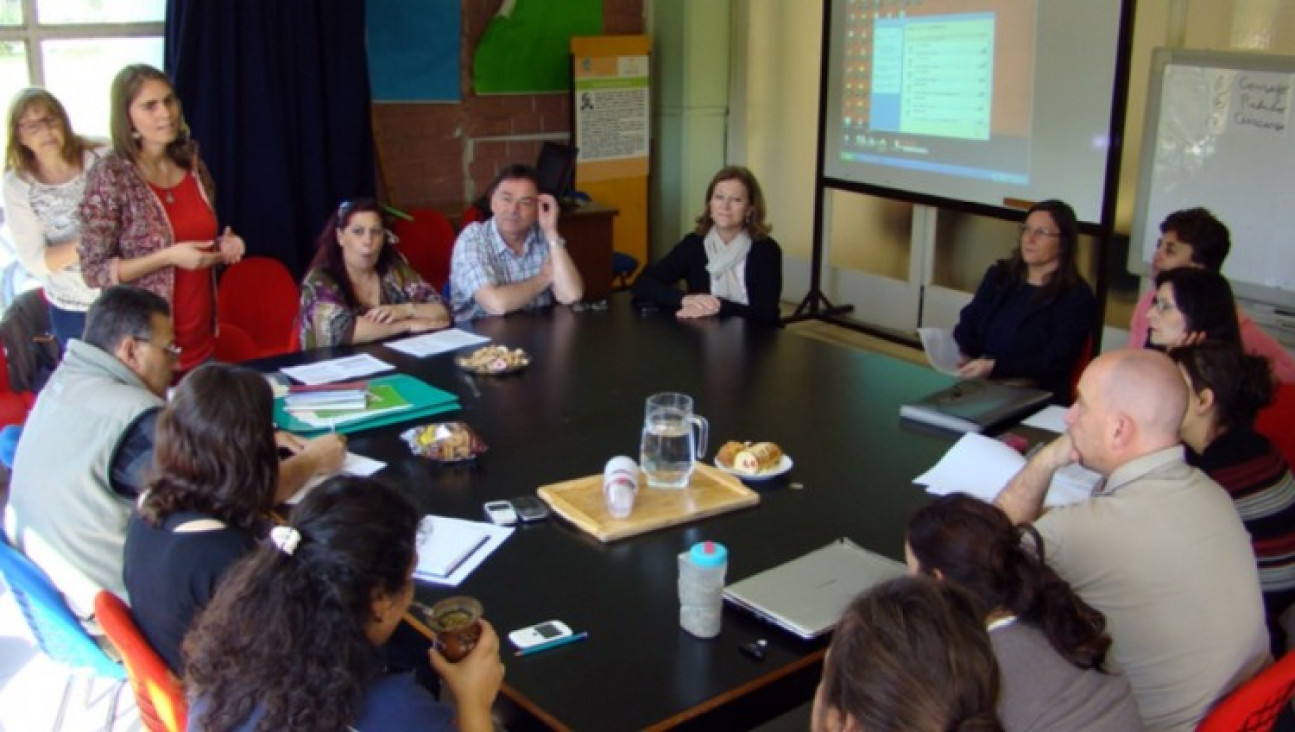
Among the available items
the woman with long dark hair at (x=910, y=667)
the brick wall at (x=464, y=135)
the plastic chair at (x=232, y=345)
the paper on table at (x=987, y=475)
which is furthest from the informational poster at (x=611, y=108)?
the woman with long dark hair at (x=910, y=667)

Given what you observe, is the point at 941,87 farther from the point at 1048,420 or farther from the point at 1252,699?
the point at 1252,699

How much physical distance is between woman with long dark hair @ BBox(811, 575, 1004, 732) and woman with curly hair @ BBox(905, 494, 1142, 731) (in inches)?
4.8

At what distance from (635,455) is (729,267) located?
5.49ft

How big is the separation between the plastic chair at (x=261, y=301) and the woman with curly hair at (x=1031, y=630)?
3131mm

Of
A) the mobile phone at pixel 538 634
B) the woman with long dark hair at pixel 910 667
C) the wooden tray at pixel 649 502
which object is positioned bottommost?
the mobile phone at pixel 538 634

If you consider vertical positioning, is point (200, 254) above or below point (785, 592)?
above

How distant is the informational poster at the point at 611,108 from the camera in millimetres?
6051

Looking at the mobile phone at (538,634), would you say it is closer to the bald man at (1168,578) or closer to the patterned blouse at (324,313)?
the bald man at (1168,578)

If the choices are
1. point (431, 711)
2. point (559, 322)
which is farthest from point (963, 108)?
point (431, 711)

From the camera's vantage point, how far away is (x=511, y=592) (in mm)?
1966

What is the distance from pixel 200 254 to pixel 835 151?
3222mm

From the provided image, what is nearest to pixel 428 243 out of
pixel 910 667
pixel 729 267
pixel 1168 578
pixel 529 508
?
pixel 729 267

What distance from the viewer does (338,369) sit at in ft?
10.2

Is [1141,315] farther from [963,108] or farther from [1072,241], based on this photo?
[963,108]
